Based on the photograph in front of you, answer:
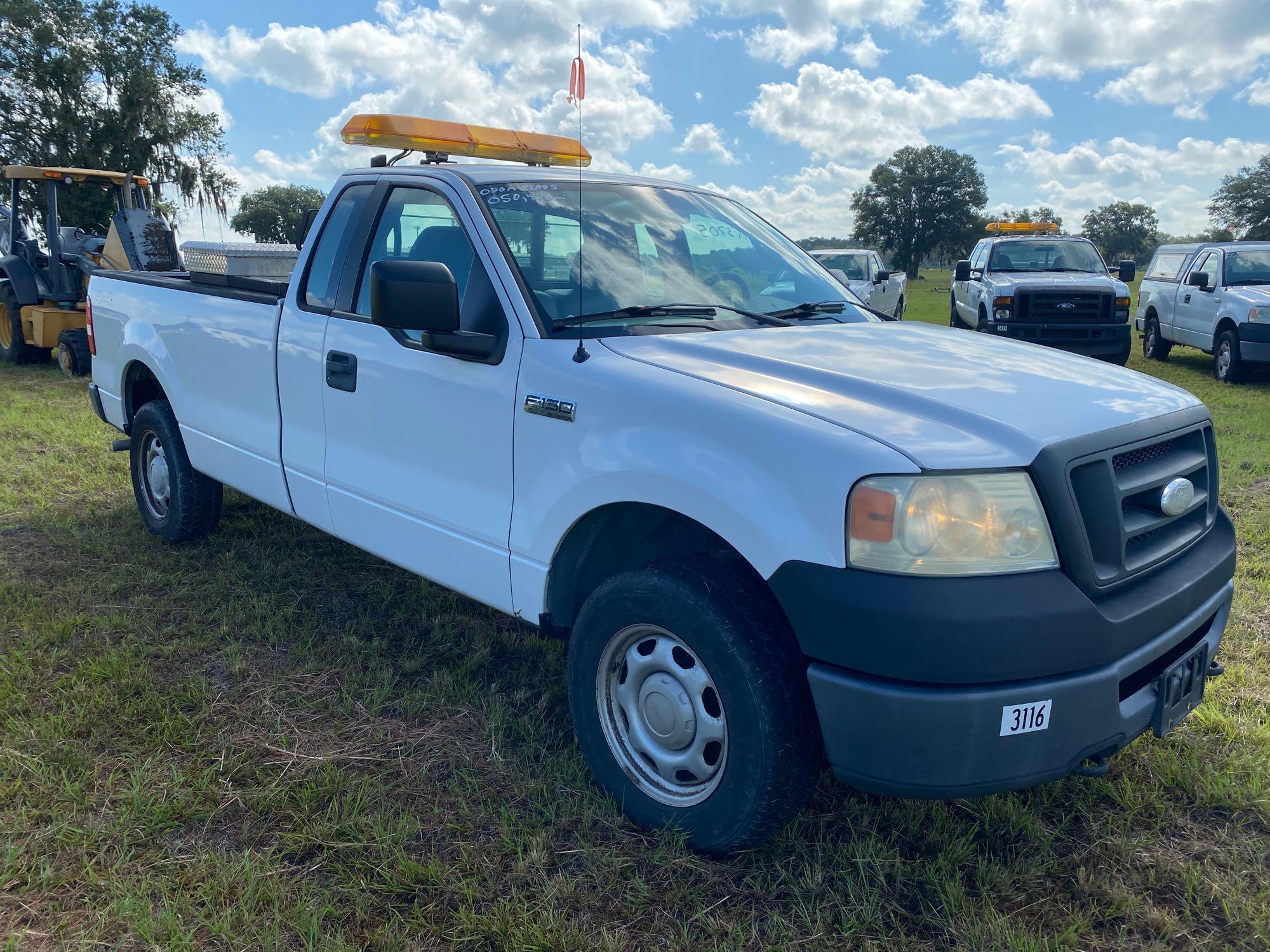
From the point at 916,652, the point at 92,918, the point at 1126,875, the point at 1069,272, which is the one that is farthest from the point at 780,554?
the point at 1069,272

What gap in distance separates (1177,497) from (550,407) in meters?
1.72

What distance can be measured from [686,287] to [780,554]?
1406mm

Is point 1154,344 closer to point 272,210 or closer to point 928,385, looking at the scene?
point 928,385

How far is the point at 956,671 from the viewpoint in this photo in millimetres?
2141

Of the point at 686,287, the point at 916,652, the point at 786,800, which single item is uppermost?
the point at 686,287

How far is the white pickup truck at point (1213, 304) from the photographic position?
39.6 feet

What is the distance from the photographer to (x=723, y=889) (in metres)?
2.57

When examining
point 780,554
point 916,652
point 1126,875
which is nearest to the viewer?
point 916,652

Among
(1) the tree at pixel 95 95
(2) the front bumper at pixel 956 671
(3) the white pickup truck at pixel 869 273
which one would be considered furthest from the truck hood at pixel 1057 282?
(1) the tree at pixel 95 95

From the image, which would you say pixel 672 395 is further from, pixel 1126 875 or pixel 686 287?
pixel 1126 875

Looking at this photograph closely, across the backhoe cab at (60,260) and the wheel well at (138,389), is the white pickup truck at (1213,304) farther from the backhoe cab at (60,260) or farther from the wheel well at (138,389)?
the backhoe cab at (60,260)

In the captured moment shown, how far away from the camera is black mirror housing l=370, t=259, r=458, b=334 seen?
9.41 ft

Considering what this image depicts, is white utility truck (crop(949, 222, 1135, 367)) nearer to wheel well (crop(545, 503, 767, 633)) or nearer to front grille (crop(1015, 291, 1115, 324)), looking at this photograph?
front grille (crop(1015, 291, 1115, 324))

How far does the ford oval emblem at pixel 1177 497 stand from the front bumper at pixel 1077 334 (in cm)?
1149
